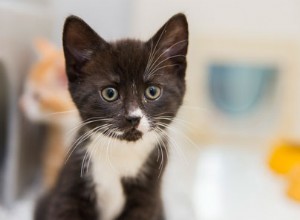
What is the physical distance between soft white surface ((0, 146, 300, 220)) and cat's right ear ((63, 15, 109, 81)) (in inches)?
21.3

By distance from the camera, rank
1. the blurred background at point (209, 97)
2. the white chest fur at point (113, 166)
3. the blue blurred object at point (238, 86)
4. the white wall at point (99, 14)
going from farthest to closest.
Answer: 1. the blue blurred object at point (238, 86)
2. the blurred background at point (209, 97)
3. the white wall at point (99, 14)
4. the white chest fur at point (113, 166)

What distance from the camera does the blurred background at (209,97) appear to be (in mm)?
1298

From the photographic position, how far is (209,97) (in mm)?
2125

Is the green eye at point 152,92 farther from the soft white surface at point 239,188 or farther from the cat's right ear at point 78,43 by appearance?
the soft white surface at point 239,188

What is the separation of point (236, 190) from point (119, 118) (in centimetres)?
88

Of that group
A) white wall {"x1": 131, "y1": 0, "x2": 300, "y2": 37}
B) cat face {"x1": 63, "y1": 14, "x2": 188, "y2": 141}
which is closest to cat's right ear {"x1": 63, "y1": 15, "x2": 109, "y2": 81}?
cat face {"x1": 63, "y1": 14, "x2": 188, "y2": 141}

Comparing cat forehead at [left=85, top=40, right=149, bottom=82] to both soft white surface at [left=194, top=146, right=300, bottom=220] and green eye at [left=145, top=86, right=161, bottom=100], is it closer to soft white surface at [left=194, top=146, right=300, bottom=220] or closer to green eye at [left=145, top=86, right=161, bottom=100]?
green eye at [left=145, top=86, right=161, bottom=100]

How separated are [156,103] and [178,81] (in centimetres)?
8

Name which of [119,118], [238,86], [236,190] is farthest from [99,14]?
[238,86]

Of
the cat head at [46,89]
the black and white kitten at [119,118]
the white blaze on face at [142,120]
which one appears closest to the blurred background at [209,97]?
the cat head at [46,89]

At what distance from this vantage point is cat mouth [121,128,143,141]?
0.84 meters

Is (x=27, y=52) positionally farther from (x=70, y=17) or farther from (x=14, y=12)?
(x=70, y=17)

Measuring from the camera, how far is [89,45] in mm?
873

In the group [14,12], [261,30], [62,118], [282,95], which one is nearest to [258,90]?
[282,95]
